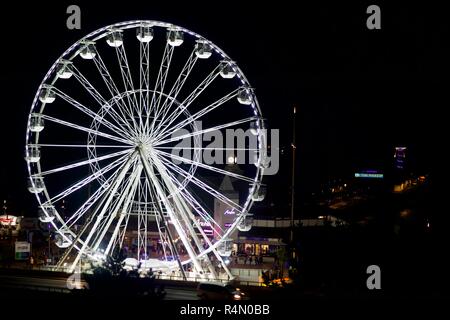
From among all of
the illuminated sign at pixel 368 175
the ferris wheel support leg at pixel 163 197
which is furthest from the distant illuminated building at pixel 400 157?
the ferris wheel support leg at pixel 163 197

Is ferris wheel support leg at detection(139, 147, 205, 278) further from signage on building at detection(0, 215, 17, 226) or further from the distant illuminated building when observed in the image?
the distant illuminated building

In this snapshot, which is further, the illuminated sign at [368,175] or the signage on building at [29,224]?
the illuminated sign at [368,175]

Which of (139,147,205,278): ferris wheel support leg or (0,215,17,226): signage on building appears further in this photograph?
(0,215,17,226): signage on building

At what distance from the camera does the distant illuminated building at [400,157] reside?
3100 inches

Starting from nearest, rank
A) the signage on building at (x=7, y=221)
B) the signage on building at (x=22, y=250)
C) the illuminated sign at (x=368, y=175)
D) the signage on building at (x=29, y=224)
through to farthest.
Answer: the signage on building at (x=22, y=250) < the signage on building at (x=29, y=224) < the signage on building at (x=7, y=221) < the illuminated sign at (x=368, y=175)

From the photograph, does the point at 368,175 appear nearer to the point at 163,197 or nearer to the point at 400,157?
the point at 400,157

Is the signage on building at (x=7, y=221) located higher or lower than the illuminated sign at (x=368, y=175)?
lower

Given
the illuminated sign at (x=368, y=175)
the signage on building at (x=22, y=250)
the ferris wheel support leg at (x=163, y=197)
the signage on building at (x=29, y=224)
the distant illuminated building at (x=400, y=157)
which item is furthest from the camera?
the illuminated sign at (x=368, y=175)

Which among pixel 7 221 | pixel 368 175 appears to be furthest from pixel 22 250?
pixel 368 175

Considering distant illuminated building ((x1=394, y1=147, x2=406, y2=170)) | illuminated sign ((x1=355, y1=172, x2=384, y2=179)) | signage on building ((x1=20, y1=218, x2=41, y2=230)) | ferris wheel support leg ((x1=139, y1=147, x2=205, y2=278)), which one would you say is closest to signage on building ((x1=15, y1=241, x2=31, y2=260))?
ferris wheel support leg ((x1=139, y1=147, x2=205, y2=278))

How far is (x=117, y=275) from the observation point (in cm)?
1655

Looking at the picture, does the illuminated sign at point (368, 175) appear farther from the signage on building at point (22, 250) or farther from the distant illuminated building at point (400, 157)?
the signage on building at point (22, 250)

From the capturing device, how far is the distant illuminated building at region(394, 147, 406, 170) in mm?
78750

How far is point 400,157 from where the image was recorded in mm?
80000
